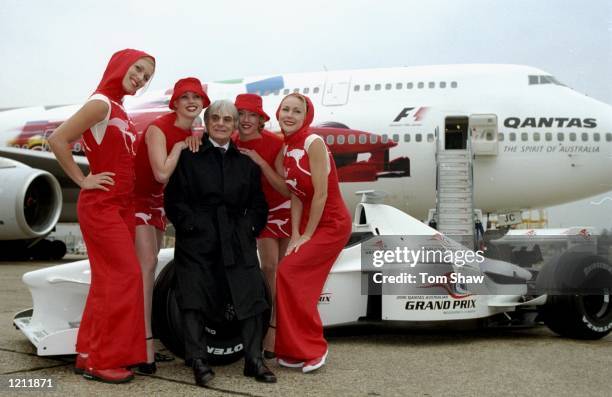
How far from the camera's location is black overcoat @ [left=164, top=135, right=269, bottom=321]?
2684 mm

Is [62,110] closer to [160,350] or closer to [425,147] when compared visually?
[425,147]

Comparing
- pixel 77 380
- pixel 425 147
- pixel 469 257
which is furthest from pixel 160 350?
pixel 425 147

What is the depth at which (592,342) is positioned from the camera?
3.64 meters

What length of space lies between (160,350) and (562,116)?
28.8 ft

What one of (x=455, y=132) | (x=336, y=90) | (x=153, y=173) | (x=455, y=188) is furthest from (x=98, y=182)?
(x=336, y=90)

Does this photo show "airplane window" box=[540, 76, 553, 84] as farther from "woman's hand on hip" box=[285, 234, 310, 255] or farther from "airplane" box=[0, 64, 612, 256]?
"woman's hand on hip" box=[285, 234, 310, 255]

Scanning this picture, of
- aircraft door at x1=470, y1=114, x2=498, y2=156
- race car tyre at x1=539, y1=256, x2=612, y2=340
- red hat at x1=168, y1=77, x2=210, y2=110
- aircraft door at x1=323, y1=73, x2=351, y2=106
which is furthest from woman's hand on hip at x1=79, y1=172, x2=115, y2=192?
aircraft door at x1=323, y1=73, x2=351, y2=106

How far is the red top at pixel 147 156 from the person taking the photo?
9.34ft

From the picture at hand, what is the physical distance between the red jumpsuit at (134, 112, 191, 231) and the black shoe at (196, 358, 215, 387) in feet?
2.35

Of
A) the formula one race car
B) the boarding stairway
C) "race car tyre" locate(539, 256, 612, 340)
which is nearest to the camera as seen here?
the formula one race car

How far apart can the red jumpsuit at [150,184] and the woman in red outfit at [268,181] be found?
324mm

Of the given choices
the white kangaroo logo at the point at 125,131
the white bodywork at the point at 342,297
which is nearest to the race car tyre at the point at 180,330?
the white bodywork at the point at 342,297

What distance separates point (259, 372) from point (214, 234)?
0.62 m

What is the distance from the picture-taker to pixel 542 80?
10.7 metres
